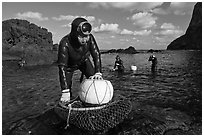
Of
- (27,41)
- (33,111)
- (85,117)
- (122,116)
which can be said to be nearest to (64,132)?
(85,117)

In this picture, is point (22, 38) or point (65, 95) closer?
point (65, 95)

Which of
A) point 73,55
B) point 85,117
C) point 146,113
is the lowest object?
point 146,113

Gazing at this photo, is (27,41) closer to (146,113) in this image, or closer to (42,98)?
(42,98)

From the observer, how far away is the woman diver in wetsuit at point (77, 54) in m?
6.34

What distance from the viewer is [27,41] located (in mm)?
56562

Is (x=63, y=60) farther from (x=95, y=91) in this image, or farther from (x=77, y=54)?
(x=95, y=91)

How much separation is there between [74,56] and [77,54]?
12 cm

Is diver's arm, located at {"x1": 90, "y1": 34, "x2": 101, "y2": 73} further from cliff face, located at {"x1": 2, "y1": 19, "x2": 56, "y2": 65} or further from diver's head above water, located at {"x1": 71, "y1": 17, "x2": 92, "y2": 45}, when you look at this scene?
cliff face, located at {"x1": 2, "y1": 19, "x2": 56, "y2": 65}

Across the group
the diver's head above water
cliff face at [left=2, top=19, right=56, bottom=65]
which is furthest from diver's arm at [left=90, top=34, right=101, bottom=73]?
cliff face at [left=2, top=19, right=56, bottom=65]

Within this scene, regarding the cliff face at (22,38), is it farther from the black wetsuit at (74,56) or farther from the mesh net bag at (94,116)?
the mesh net bag at (94,116)

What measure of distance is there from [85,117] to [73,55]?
6.68 feet

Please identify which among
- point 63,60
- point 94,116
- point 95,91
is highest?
point 63,60

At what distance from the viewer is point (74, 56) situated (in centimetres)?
711

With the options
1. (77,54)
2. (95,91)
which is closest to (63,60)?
(77,54)
